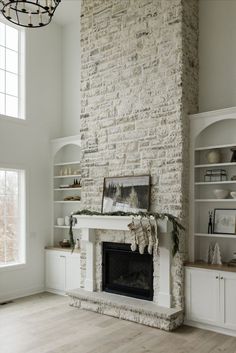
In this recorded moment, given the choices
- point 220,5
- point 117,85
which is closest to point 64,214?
point 117,85

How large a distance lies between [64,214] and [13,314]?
2234mm

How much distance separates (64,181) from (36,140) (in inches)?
38.2

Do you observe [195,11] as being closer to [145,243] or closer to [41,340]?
[145,243]

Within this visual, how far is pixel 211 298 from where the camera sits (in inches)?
188

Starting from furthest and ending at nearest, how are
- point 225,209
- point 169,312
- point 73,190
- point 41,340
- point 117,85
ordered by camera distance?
point 73,190, point 117,85, point 225,209, point 169,312, point 41,340

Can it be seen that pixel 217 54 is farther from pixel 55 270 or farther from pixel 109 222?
pixel 55 270

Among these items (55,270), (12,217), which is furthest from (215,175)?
(12,217)

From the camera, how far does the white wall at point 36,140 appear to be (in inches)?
251

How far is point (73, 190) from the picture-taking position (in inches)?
277

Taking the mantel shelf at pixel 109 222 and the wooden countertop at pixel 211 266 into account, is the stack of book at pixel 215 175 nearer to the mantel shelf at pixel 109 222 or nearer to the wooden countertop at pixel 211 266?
the mantel shelf at pixel 109 222

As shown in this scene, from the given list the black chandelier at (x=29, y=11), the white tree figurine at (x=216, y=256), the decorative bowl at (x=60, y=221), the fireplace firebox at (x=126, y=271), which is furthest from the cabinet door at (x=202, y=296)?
the black chandelier at (x=29, y=11)

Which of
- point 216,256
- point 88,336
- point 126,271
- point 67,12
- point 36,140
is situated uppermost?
point 67,12

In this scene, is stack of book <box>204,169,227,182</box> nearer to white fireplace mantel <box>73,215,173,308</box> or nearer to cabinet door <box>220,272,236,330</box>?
white fireplace mantel <box>73,215,173,308</box>

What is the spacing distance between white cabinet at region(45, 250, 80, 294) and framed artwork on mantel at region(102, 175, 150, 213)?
1.21m
